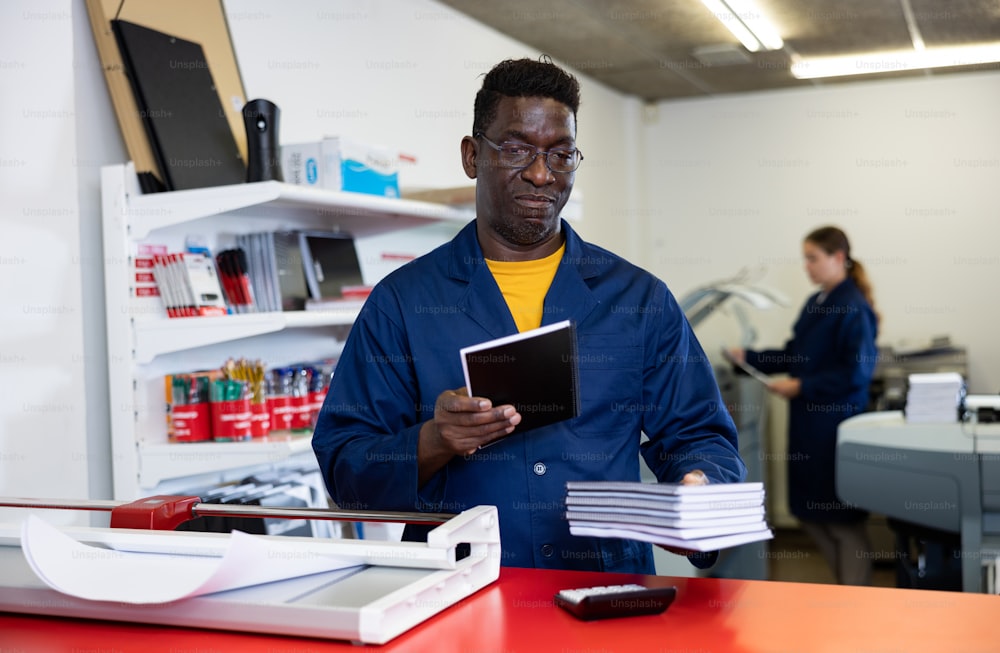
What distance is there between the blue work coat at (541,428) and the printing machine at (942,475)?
70.6 inches

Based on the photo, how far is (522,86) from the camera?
1685 millimetres

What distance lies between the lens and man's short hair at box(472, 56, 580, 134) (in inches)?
66.2

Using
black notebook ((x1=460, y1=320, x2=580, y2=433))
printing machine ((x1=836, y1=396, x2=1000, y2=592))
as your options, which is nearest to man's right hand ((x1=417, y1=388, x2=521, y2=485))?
black notebook ((x1=460, y1=320, x2=580, y2=433))

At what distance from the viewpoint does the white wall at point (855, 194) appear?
608 centimetres

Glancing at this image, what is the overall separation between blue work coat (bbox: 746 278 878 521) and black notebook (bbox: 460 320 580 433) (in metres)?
2.98

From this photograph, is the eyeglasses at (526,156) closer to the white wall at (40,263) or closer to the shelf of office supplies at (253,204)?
the shelf of office supplies at (253,204)

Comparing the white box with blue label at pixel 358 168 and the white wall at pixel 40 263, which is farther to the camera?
the white box with blue label at pixel 358 168

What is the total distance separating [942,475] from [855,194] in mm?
3625

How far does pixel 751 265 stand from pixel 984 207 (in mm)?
1473

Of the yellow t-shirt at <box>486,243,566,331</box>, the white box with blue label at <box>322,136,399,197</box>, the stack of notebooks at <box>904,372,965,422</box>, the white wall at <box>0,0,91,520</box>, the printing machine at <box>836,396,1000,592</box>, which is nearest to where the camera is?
the yellow t-shirt at <box>486,243,566,331</box>

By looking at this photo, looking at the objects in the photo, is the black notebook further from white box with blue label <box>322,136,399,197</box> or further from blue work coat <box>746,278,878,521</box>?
blue work coat <box>746,278,878,521</box>

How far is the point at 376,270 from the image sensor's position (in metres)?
3.60

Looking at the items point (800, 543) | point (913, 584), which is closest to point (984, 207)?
point (800, 543)

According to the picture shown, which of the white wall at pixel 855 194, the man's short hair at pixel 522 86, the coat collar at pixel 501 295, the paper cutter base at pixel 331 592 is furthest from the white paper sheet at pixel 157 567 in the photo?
the white wall at pixel 855 194
